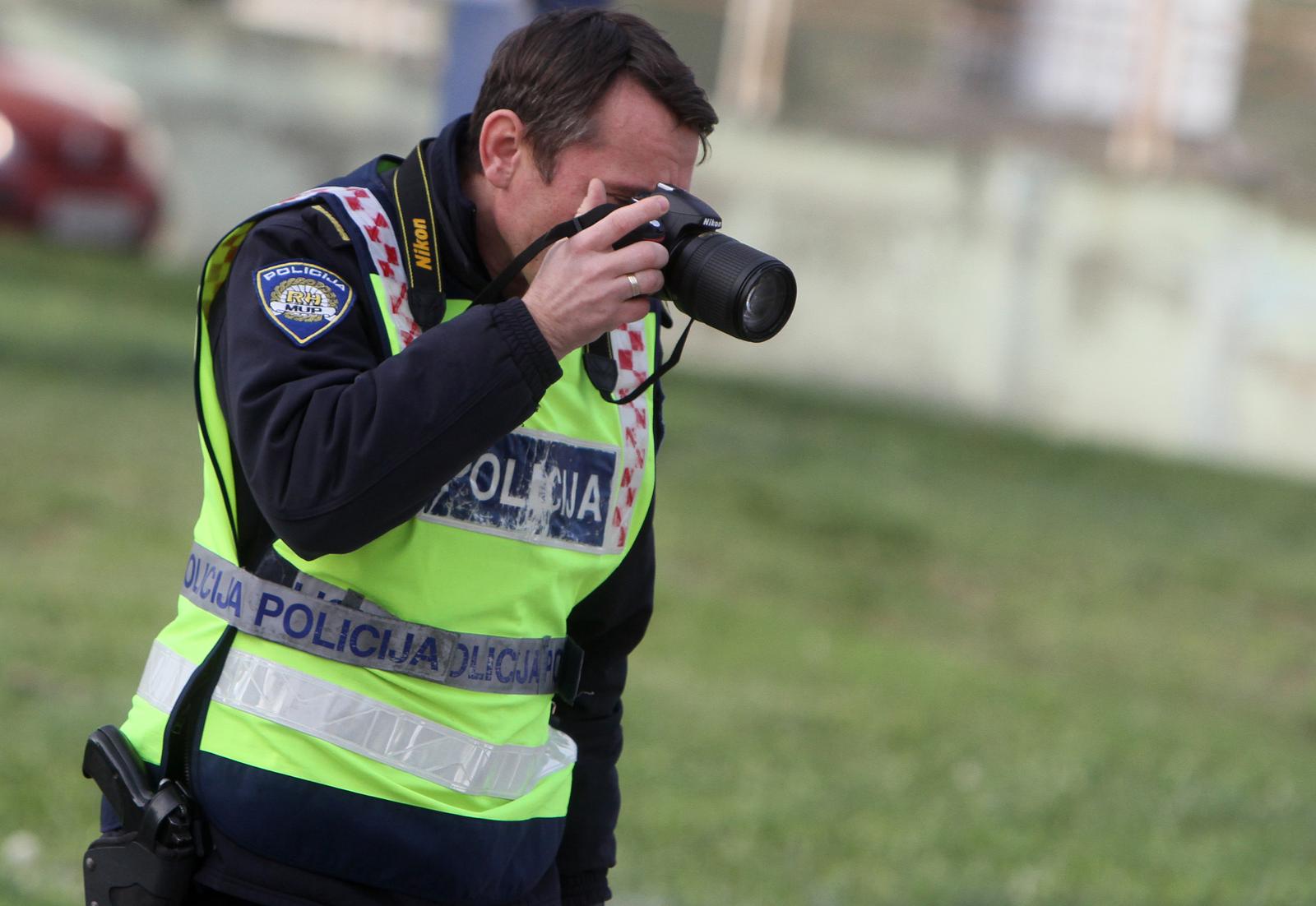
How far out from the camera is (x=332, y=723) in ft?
6.47

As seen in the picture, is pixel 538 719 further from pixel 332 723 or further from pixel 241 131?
pixel 241 131

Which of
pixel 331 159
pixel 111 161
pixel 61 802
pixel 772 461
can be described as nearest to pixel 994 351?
pixel 772 461

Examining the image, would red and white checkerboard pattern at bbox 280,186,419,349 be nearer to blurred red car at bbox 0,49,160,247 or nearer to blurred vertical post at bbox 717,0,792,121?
blurred red car at bbox 0,49,160,247

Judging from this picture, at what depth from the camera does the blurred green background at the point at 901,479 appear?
501 centimetres

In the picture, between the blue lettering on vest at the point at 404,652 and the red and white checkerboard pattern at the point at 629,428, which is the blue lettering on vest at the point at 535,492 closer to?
the red and white checkerboard pattern at the point at 629,428

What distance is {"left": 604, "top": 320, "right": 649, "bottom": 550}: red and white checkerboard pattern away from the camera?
2.18 m

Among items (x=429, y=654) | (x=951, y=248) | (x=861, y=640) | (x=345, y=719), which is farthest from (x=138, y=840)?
(x=951, y=248)

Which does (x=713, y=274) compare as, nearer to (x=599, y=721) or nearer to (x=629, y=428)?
(x=629, y=428)

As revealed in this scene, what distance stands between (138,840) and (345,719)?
0.90 ft

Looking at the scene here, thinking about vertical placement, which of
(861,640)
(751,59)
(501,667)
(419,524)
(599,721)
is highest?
(751,59)

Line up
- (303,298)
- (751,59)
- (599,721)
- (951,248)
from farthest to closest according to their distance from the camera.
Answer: (751,59)
(951,248)
(599,721)
(303,298)

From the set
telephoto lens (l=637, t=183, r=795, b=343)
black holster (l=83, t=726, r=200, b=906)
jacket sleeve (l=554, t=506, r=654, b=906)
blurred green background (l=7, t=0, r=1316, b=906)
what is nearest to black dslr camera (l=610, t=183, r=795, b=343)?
telephoto lens (l=637, t=183, r=795, b=343)

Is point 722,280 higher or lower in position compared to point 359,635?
higher

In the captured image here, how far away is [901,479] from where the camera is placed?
Result: 31.0 ft
